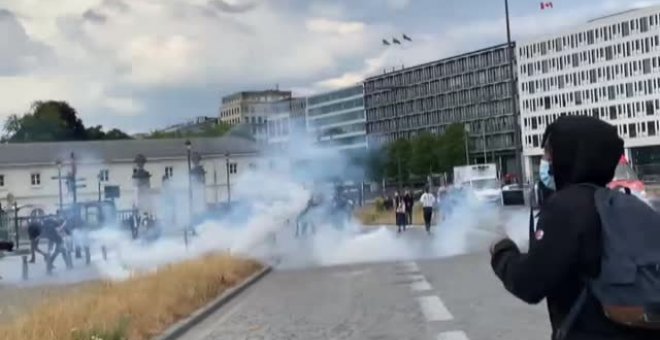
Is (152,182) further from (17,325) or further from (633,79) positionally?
(17,325)

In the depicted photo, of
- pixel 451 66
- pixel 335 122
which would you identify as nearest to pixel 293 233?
pixel 335 122

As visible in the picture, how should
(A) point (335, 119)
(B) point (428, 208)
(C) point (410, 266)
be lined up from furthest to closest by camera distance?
(A) point (335, 119), (B) point (428, 208), (C) point (410, 266)

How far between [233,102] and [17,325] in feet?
346

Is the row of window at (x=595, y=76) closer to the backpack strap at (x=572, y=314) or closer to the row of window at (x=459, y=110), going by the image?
the row of window at (x=459, y=110)

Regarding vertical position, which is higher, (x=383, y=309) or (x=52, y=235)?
(x=52, y=235)

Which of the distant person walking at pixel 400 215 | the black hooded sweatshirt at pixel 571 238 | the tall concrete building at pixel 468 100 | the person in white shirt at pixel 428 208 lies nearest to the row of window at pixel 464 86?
the tall concrete building at pixel 468 100

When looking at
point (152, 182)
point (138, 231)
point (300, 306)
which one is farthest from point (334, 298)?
point (152, 182)

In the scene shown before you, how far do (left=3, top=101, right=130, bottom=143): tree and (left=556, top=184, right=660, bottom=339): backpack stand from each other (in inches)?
4922

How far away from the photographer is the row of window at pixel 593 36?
490ft

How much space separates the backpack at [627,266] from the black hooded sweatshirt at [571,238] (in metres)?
0.04

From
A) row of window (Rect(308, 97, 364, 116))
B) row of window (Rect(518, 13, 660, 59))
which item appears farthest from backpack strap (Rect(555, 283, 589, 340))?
row of window (Rect(518, 13, 660, 59))

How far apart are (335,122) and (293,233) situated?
16.4 meters

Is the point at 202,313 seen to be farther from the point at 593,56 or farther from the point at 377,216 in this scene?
the point at 593,56

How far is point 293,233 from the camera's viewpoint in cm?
4150
